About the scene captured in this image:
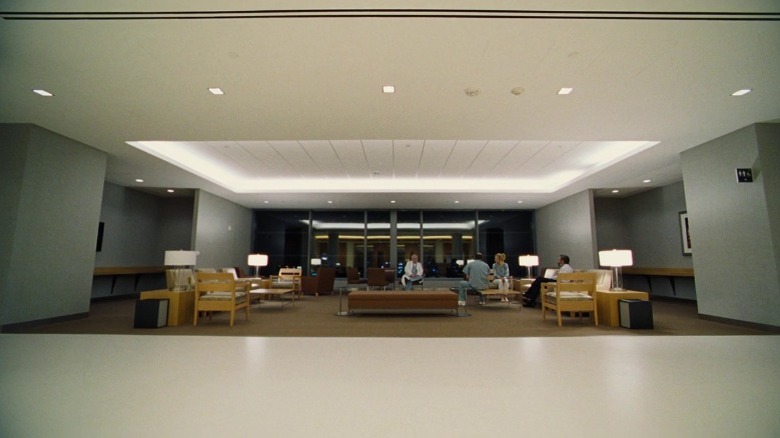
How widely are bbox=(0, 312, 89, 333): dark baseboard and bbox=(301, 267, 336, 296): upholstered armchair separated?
5422 millimetres

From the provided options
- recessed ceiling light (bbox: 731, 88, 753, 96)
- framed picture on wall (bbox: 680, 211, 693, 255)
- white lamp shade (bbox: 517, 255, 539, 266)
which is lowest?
white lamp shade (bbox: 517, 255, 539, 266)

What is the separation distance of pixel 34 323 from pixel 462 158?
8.42 meters

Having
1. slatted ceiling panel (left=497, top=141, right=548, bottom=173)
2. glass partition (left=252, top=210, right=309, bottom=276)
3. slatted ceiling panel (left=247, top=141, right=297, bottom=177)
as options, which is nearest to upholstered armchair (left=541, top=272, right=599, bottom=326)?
slatted ceiling panel (left=497, top=141, right=548, bottom=173)

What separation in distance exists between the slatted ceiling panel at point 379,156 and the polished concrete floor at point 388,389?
4.22m

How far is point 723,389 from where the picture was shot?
257cm

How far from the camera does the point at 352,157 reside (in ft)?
25.9

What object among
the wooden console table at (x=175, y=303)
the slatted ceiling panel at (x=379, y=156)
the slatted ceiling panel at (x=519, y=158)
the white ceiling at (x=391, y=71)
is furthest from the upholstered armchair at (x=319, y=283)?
the slatted ceiling panel at (x=519, y=158)

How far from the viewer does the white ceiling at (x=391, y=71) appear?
2.95 meters

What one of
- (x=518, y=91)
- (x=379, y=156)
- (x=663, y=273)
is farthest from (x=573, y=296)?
(x=663, y=273)

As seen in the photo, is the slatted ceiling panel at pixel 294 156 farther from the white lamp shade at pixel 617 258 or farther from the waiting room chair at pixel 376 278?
the white lamp shade at pixel 617 258

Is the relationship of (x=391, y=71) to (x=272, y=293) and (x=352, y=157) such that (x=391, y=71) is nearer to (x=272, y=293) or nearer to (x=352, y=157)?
(x=352, y=157)

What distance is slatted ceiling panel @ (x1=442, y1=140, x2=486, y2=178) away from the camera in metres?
6.98

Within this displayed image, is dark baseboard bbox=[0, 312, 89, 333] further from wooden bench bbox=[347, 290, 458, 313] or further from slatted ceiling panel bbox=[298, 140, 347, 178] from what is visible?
slatted ceiling panel bbox=[298, 140, 347, 178]

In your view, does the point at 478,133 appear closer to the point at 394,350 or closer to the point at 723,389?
the point at 394,350
